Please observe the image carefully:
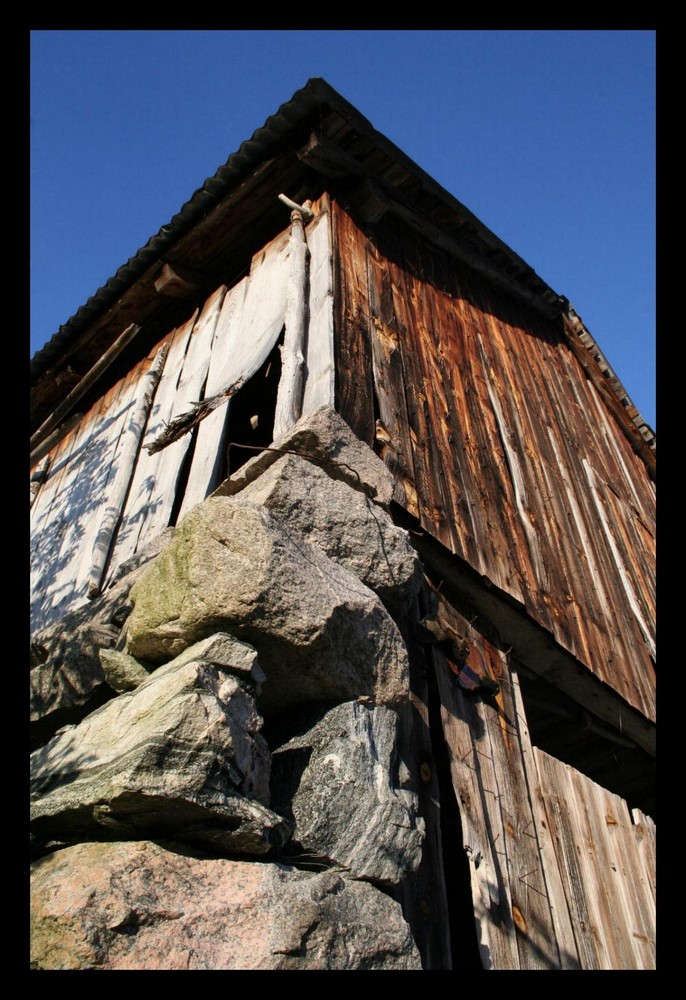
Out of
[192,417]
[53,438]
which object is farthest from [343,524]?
[53,438]

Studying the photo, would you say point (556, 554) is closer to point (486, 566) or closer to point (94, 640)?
point (486, 566)

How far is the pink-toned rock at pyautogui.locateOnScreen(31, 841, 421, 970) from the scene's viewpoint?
1860 mm

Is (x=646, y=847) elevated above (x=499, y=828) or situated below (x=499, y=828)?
above

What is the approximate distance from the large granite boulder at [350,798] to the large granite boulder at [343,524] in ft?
2.44

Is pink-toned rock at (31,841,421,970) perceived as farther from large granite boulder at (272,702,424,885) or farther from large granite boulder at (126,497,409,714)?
large granite boulder at (126,497,409,714)

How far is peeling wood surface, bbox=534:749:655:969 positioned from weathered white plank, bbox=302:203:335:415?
7.61 feet

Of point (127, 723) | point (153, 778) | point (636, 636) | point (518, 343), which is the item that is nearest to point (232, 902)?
point (153, 778)

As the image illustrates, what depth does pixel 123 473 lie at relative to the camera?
5.74m

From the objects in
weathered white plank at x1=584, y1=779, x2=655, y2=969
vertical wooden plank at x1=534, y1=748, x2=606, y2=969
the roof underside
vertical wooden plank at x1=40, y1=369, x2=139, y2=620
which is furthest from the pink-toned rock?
the roof underside

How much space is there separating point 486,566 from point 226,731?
2806 mm

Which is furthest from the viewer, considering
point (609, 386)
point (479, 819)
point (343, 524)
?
point (609, 386)

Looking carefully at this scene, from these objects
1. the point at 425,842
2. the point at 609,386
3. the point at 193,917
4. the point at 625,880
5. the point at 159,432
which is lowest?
the point at 193,917

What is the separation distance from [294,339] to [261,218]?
2003 millimetres

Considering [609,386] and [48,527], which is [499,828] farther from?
[609,386]
